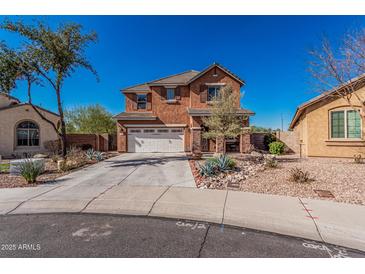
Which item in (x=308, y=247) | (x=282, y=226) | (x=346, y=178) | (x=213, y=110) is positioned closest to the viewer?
(x=308, y=247)

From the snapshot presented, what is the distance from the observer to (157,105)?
18.2 meters

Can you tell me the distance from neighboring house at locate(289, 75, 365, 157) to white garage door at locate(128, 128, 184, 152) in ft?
34.4

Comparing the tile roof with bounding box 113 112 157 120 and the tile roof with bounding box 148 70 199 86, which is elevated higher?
the tile roof with bounding box 148 70 199 86

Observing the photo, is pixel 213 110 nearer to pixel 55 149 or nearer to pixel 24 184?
pixel 24 184

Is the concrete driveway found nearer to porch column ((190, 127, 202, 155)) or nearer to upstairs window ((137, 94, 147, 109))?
porch column ((190, 127, 202, 155))

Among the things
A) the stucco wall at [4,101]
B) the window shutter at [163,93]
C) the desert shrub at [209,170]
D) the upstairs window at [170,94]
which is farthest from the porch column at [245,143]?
the stucco wall at [4,101]

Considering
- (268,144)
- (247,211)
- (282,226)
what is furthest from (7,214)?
(268,144)

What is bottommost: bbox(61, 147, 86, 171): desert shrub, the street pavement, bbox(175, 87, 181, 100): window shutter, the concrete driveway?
the street pavement

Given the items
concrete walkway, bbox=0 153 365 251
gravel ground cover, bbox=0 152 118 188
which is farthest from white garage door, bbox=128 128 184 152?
concrete walkway, bbox=0 153 365 251

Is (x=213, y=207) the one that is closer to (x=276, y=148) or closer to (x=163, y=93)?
(x=276, y=148)

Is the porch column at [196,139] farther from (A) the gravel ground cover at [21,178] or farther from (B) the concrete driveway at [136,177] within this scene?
(A) the gravel ground cover at [21,178]

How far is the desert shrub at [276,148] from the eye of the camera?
1588cm

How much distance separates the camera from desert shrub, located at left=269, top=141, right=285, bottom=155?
15.9m

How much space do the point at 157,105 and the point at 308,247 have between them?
16.6 meters
